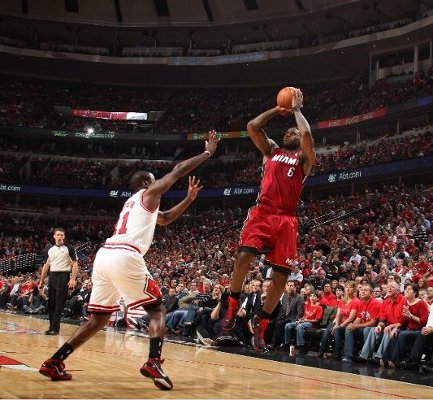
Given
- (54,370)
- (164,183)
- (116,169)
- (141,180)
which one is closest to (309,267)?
(141,180)

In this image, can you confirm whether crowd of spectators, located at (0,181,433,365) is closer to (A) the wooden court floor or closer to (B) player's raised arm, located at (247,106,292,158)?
(A) the wooden court floor

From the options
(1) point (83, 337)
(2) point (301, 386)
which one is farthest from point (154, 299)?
(2) point (301, 386)

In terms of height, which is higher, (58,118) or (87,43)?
(87,43)

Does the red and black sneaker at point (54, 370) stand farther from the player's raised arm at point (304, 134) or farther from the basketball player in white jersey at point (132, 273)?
the player's raised arm at point (304, 134)

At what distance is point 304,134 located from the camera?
5559 millimetres

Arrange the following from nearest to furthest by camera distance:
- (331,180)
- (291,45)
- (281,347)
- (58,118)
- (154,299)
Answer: (154,299)
(281,347)
(331,180)
(291,45)
(58,118)

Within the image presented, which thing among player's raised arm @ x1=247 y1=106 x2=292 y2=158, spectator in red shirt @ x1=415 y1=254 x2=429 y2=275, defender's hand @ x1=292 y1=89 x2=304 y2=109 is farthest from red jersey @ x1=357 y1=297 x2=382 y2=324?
defender's hand @ x1=292 y1=89 x2=304 y2=109

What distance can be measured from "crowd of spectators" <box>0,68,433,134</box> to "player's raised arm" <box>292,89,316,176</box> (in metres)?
29.1

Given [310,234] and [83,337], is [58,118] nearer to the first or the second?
[310,234]

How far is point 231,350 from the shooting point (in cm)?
1028

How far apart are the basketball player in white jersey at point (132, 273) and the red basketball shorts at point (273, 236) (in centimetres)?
82

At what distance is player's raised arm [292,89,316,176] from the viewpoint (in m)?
5.56

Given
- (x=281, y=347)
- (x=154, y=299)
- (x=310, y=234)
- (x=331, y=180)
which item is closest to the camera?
(x=154, y=299)

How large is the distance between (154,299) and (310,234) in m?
17.4
